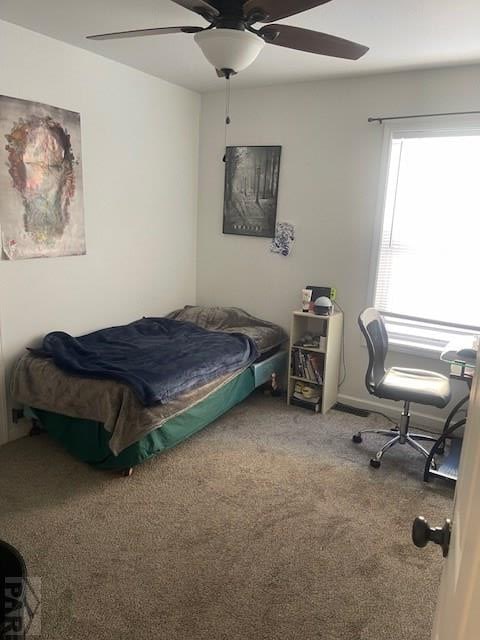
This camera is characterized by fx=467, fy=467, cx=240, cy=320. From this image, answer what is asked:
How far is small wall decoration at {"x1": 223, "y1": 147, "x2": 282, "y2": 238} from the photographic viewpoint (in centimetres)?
395

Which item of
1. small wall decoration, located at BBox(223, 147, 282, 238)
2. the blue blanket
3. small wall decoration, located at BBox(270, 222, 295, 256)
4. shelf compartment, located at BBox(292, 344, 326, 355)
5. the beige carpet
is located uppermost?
small wall decoration, located at BBox(223, 147, 282, 238)

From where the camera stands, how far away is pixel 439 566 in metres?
2.08

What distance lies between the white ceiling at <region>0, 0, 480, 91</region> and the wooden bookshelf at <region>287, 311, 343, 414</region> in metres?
1.78

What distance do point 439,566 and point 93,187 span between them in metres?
3.11

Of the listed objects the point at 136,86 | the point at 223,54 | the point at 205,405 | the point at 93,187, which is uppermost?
the point at 136,86

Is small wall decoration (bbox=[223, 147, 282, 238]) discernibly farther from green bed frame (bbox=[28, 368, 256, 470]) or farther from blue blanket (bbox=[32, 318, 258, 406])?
green bed frame (bbox=[28, 368, 256, 470])

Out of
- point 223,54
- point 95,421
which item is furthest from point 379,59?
point 95,421

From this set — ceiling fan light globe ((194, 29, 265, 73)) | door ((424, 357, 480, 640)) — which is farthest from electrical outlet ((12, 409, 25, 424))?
door ((424, 357, 480, 640))

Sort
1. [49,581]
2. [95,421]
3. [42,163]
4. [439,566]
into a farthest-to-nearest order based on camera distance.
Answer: [42,163] < [95,421] < [439,566] < [49,581]

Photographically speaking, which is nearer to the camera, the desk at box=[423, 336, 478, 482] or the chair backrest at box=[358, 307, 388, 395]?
the desk at box=[423, 336, 478, 482]

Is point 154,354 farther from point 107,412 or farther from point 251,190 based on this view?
point 251,190

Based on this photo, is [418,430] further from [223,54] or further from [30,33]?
[30,33]

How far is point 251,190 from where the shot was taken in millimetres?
4070

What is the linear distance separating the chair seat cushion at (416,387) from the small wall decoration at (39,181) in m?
2.31
